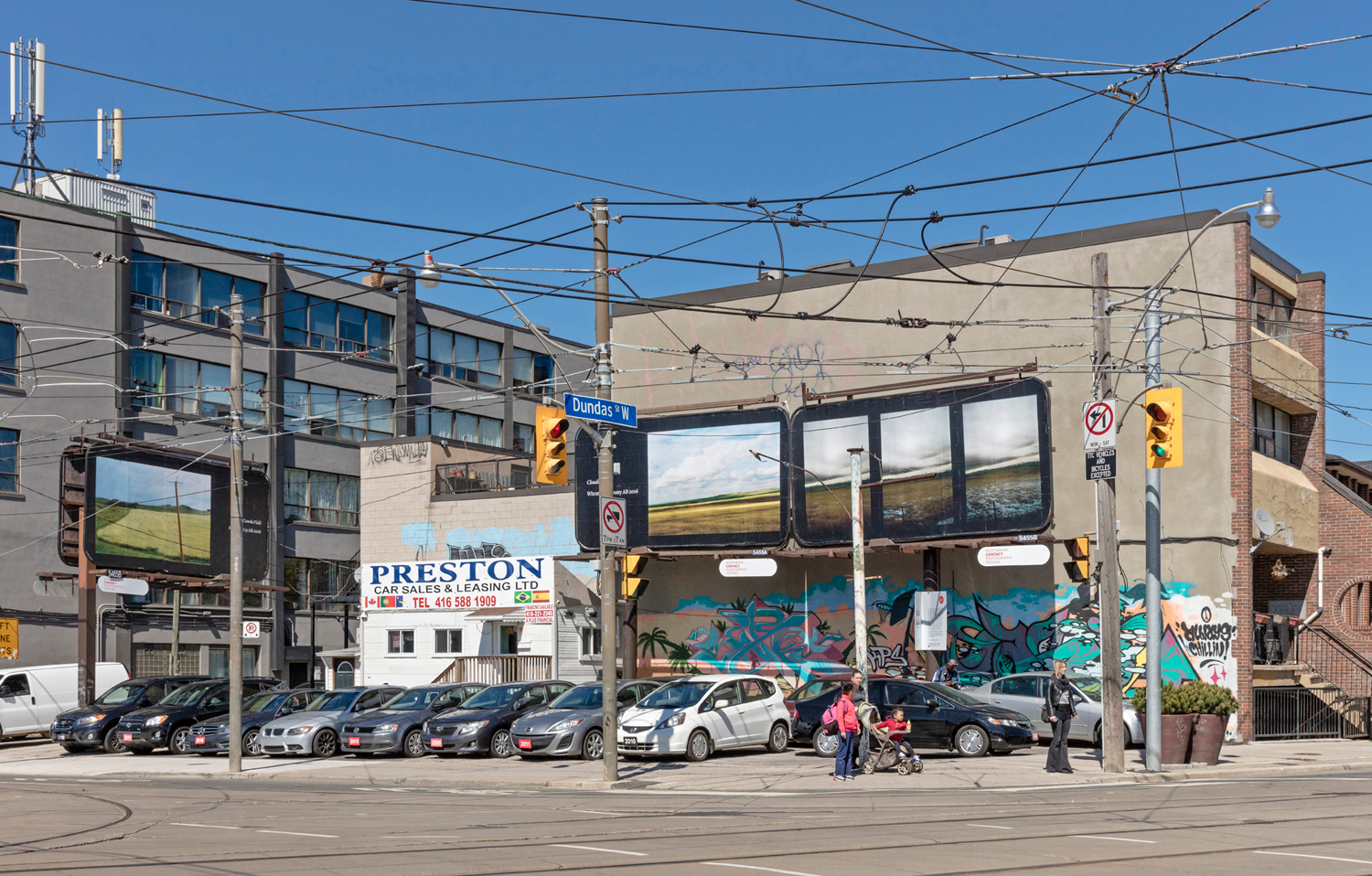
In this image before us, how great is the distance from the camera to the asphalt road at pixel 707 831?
1126cm

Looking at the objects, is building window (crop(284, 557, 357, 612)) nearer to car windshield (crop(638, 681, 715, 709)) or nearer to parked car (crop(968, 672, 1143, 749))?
car windshield (crop(638, 681, 715, 709))

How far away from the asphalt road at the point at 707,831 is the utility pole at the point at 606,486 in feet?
3.64

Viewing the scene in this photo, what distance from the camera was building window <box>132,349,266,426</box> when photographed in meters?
50.8

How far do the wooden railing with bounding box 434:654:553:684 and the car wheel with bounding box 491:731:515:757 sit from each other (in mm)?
9599

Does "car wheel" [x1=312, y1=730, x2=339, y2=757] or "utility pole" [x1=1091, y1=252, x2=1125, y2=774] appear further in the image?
"car wheel" [x1=312, y1=730, x2=339, y2=757]

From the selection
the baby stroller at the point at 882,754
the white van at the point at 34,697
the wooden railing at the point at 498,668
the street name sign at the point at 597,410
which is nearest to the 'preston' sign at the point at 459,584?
the wooden railing at the point at 498,668

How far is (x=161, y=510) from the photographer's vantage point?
43.4m

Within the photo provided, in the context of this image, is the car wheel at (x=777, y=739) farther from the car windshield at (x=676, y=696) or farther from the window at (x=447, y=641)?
the window at (x=447, y=641)

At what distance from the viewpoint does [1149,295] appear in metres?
21.4

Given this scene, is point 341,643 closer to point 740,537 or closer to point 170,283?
point 170,283

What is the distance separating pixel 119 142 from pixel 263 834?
47054mm

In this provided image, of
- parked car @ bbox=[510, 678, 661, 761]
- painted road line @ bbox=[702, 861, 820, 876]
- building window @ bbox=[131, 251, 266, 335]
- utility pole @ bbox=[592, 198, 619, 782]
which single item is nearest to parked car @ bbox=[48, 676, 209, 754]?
parked car @ bbox=[510, 678, 661, 761]

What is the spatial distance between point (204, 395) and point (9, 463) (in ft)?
27.4

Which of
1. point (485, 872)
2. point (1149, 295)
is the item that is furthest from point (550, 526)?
point (485, 872)
